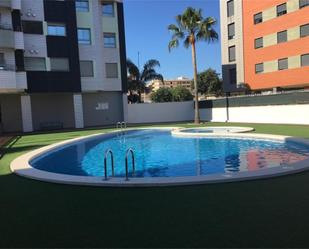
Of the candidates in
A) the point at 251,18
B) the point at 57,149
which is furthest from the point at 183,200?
the point at 251,18

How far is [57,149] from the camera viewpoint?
53.6ft

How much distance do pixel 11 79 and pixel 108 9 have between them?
1330 cm

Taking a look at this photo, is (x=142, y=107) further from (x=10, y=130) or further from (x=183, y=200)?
(x=183, y=200)

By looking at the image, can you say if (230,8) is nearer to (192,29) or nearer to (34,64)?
(192,29)

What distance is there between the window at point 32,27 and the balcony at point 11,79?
4.36 meters

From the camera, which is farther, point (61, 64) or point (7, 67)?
point (61, 64)

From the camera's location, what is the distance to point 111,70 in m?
34.3

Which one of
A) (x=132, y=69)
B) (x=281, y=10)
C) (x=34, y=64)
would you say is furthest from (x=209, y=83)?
(x=34, y=64)

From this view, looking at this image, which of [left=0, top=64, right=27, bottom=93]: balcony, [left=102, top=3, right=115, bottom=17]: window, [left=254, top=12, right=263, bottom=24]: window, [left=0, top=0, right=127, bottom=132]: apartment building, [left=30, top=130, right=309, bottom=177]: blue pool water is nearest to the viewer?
[left=30, top=130, right=309, bottom=177]: blue pool water

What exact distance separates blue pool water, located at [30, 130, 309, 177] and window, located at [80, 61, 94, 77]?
1498 cm

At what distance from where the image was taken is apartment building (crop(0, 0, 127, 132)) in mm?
27531

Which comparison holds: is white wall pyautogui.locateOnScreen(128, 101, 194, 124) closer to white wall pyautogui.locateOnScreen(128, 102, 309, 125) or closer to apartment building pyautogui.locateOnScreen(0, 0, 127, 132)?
white wall pyautogui.locateOnScreen(128, 102, 309, 125)

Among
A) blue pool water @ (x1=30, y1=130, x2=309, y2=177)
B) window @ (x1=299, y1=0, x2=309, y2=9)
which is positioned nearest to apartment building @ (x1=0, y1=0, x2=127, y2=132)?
blue pool water @ (x1=30, y1=130, x2=309, y2=177)

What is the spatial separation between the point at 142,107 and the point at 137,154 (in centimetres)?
2255
